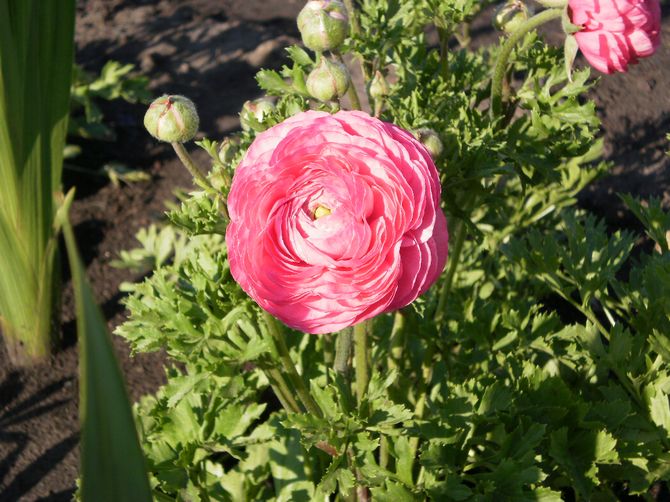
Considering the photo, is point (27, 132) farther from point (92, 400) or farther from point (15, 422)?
point (92, 400)

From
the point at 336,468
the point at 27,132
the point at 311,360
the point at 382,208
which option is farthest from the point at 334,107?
the point at 27,132

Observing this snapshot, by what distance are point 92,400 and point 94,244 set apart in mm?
2045

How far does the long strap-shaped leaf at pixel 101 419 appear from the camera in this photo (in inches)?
17.0

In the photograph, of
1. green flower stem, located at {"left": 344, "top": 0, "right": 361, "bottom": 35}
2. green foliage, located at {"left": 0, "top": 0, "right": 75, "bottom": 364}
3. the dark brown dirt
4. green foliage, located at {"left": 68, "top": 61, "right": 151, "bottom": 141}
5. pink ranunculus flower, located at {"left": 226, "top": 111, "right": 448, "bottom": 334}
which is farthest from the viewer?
green foliage, located at {"left": 68, "top": 61, "right": 151, "bottom": 141}

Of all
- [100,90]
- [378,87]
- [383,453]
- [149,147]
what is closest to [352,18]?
[378,87]

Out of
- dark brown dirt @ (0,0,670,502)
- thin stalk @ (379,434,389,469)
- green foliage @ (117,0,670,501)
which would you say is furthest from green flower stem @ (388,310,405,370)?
dark brown dirt @ (0,0,670,502)

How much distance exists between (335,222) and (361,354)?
35 centimetres

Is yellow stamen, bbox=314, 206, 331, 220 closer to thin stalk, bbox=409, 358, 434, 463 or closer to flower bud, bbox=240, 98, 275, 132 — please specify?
flower bud, bbox=240, 98, 275, 132

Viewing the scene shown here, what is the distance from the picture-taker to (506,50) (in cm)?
108

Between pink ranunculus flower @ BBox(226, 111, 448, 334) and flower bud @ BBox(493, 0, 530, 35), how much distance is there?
19.5 inches

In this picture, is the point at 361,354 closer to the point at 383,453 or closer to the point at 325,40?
the point at 383,453

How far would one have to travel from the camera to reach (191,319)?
120cm

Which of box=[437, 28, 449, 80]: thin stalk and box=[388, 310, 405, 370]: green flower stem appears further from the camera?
box=[388, 310, 405, 370]: green flower stem

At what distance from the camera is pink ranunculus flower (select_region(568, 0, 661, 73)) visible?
0.95 meters
